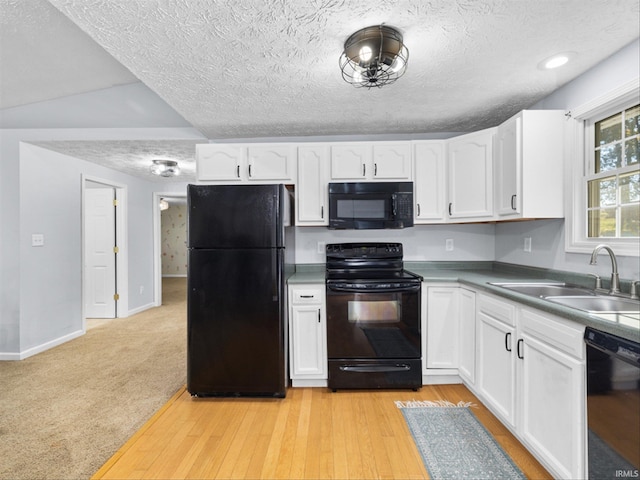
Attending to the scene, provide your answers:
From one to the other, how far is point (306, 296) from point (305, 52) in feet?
5.48

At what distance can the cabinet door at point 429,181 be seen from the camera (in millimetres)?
2658

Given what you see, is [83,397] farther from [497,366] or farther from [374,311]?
[497,366]

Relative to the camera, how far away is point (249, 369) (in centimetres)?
226

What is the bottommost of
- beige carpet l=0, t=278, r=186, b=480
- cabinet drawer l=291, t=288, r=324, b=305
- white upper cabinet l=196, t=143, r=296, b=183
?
beige carpet l=0, t=278, r=186, b=480

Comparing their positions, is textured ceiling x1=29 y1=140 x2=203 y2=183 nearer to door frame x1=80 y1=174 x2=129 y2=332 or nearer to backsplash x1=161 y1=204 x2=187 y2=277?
door frame x1=80 y1=174 x2=129 y2=332

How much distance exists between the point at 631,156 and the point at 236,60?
2344mm

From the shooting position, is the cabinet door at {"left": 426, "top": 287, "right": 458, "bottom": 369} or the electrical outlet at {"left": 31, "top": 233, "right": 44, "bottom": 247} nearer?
the cabinet door at {"left": 426, "top": 287, "right": 458, "bottom": 369}

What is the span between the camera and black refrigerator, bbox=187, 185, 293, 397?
2.25 metres

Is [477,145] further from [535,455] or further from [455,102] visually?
[535,455]

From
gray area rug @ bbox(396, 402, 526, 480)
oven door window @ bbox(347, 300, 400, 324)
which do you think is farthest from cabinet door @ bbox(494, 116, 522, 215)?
gray area rug @ bbox(396, 402, 526, 480)

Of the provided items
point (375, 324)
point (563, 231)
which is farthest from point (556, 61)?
point (375, 324)

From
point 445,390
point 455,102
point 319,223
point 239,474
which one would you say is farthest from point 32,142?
point 445,390

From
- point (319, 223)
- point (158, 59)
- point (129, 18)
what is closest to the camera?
point (129, 18)

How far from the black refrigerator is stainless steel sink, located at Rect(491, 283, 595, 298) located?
1.62 m
